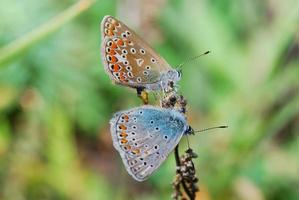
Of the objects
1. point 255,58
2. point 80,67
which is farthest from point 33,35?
point 255,58

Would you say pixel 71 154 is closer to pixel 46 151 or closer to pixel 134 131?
pixel 46 151

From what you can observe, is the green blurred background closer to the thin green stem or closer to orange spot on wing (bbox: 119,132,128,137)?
the thin green stem

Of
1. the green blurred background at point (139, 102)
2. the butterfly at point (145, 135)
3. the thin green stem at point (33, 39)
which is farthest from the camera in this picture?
the green blurred background at point (139, 102)

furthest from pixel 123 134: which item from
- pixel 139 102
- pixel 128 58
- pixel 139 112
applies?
pixel 139 102

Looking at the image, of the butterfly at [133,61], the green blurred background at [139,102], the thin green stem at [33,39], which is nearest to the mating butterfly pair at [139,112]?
the butterfly at [133,61]

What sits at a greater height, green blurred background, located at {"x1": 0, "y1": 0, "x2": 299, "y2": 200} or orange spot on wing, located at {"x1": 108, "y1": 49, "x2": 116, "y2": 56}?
green blurred background, located at {"x1": 0, "y1": 0, "x2": 299, "y2": 200}

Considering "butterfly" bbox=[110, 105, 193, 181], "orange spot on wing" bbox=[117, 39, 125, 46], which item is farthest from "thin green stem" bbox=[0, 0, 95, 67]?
"butterfly" bbox=[110, 105, 193, 181]

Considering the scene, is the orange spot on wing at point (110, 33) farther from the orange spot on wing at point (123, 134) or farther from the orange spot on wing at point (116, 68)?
the orange spot on wing at point (123, 134)

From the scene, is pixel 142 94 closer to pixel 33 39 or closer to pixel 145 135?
pixel 145 135
